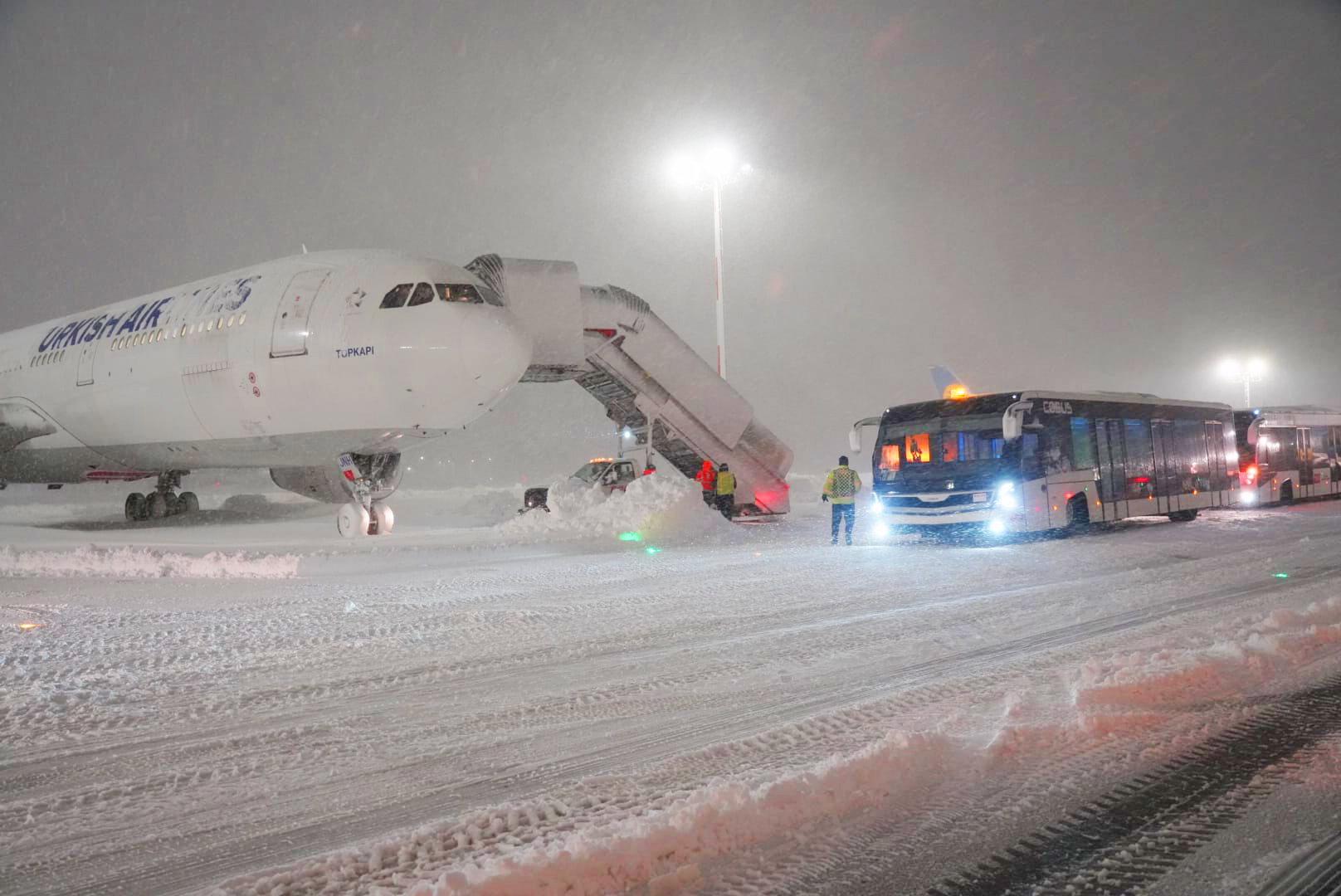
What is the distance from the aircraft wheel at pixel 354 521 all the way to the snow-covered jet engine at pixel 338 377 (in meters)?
0.04

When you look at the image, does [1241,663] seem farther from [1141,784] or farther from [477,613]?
[477,613]

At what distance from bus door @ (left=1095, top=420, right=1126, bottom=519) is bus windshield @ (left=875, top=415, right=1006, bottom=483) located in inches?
121

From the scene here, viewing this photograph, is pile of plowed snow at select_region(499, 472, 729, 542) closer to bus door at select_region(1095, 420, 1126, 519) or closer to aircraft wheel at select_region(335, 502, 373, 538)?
aircraft wheel at select_region(335, 502, 373, 538)

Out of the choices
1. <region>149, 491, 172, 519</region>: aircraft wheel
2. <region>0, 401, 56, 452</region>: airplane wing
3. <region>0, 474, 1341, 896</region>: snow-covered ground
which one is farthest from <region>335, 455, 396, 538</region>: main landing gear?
<region>0, 401, 56, 452</region>: airplane wing

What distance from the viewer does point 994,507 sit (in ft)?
48.6

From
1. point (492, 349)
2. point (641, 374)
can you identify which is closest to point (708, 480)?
point (641, 374)

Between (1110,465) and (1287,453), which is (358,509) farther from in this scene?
(1287,453)

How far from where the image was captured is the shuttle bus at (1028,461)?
15.0 m

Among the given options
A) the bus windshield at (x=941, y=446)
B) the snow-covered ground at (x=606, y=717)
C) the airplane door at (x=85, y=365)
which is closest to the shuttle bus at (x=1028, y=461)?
the bus windshield at (x=941, y=446)

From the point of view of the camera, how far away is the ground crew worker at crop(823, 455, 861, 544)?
15336 mm

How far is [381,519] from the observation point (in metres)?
16.5

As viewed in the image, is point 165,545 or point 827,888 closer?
point 827,888

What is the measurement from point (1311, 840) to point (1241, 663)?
2.90 meters

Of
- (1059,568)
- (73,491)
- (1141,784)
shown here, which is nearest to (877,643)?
(1141,784)
